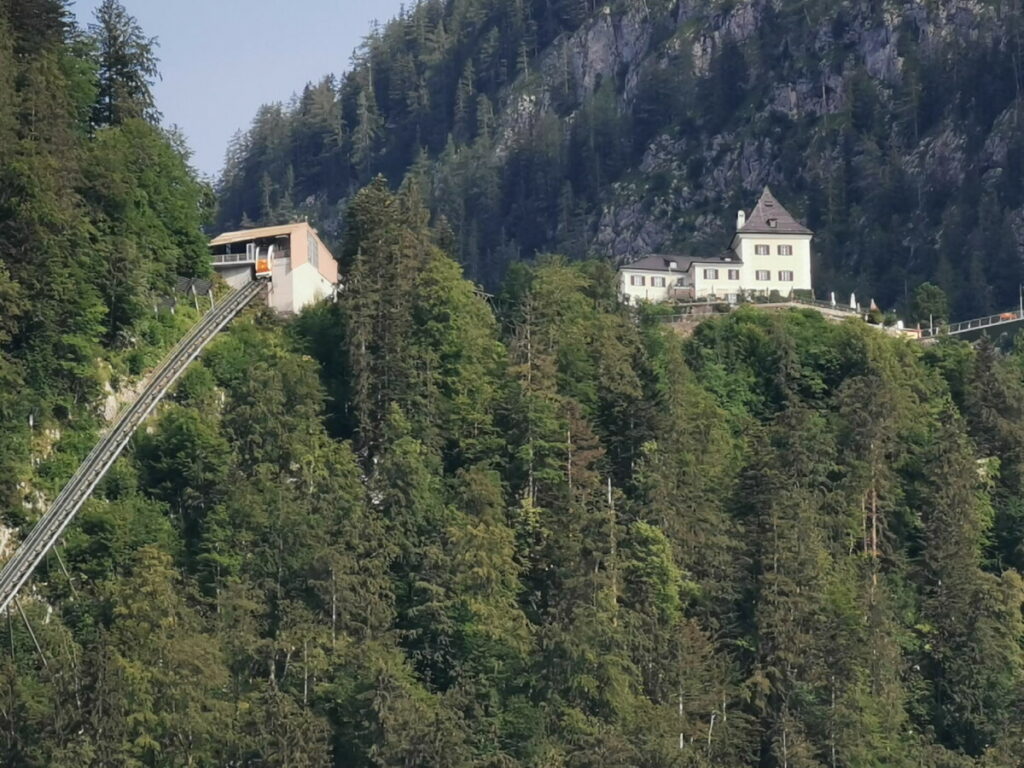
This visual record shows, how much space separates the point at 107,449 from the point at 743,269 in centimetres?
4346

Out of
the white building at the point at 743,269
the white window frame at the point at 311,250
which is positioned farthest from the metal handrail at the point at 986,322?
the white window frame at the point at 311,250

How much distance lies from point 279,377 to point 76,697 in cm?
1755

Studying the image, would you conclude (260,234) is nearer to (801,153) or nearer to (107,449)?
(107,449)

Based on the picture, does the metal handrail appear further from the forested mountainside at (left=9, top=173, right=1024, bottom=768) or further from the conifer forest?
the forested mountainside at (left=9, top=173, right=1024, bottom=768)

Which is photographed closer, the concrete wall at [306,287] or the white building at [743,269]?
the concrete wall at [306,287]

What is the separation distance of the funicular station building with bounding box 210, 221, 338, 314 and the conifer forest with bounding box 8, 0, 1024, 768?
1326 millimetres

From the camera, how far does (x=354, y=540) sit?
87625mm

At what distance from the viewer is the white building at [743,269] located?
122m

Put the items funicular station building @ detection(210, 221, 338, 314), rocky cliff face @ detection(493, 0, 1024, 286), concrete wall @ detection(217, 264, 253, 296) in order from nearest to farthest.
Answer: funicular station building @ detection(210, 221, 338, 314), concrete wall @ detection(217, 264, 253, 296), rocky cliff face @ detection(493, 0, 1024, 286)

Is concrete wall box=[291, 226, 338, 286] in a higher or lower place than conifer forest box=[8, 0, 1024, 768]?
higher

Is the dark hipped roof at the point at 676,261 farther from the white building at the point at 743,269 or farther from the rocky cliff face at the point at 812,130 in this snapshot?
the rocky cliff face at the point at 812,130

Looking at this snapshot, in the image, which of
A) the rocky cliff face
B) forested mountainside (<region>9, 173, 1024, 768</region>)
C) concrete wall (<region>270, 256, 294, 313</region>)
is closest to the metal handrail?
the rocky cliff face

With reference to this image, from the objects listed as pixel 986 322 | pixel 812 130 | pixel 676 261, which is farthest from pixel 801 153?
pixel 676 261

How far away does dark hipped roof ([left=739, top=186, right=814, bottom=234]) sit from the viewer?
127562 mm
